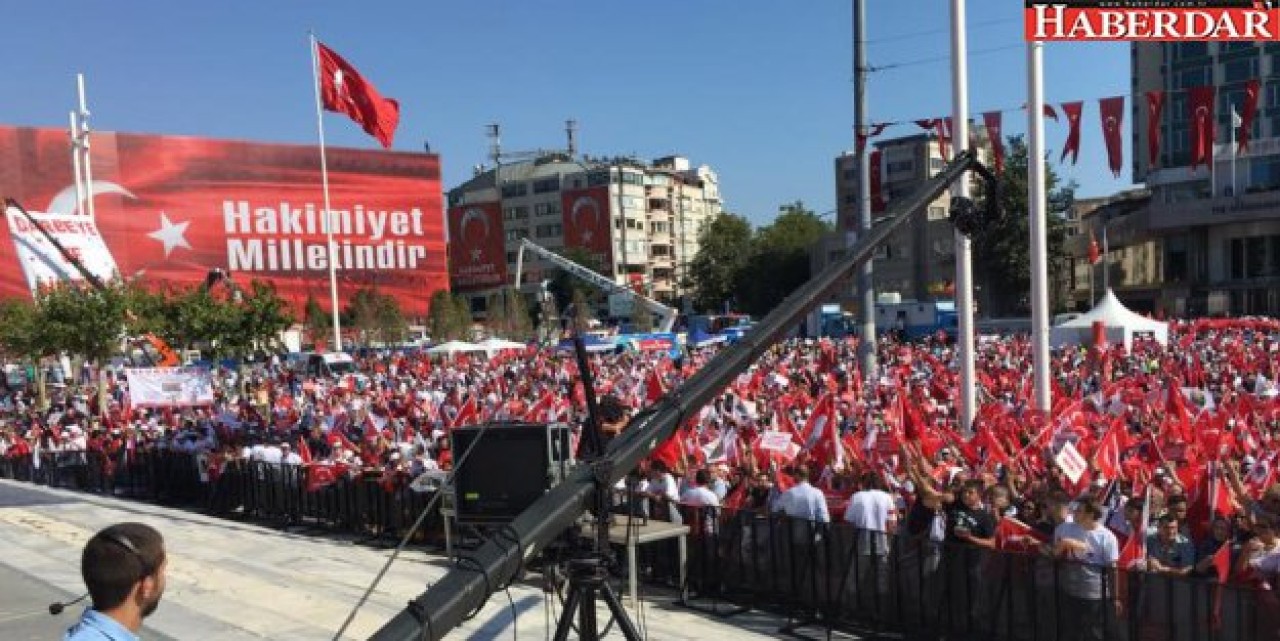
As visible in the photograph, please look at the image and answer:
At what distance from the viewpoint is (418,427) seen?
69.4 ft

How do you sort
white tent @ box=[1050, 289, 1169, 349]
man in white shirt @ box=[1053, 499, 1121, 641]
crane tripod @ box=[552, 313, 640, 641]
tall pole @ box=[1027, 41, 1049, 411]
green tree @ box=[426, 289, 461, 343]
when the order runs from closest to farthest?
crane tripod @ box=[552, 313, 640, 641]
man in white shirt @ box=[1053, 499, 1121, 641]
tall pole @ box=[1027, 41, 1049, 411]
white tent @ box=[1050, 289, 1169, 349]
green tree @ box=[426, 289, 461, 343]

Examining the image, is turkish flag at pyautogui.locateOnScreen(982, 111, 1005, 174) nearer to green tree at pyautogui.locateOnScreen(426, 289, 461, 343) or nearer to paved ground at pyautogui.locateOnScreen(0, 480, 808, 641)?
paved ground at pyautogui.locateOnScreen(0, 480, 808, 641)

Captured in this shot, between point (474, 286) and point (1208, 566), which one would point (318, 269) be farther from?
point (1208, 566)

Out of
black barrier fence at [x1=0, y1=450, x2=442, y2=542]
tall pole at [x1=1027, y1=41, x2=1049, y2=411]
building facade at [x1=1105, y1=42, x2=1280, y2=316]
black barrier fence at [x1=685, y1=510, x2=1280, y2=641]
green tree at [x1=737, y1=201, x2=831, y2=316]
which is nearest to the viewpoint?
black barrier fence at [x1=685, y1=510, x2=1280, y2=641]

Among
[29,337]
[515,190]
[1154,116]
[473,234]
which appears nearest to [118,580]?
[1154,116]

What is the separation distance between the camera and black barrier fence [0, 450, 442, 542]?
49.1ft

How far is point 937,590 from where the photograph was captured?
8.84m

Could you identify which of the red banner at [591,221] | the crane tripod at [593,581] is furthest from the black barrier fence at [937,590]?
the red banner at [591,221]

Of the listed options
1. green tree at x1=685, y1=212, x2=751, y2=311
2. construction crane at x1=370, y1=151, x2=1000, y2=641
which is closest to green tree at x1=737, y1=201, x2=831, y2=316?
green tree at x1=685, y1=212, x2=751, y2=311

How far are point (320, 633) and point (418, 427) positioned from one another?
11.8 metres

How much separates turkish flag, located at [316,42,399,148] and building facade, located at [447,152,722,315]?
8392 centimetres

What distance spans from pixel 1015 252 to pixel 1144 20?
60.4m

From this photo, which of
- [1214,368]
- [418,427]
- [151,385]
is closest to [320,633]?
[418,427]

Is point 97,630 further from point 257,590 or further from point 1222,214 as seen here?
point 1222,214
